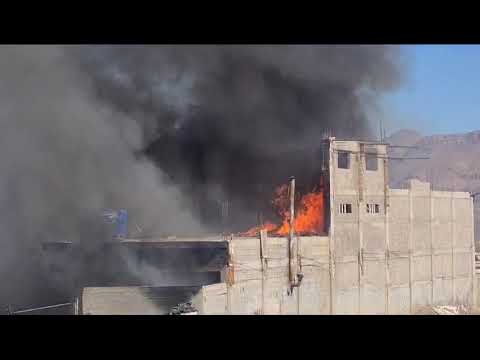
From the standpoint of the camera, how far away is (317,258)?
95.8 ft

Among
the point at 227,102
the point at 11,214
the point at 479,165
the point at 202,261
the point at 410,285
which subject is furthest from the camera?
the point at 479,165

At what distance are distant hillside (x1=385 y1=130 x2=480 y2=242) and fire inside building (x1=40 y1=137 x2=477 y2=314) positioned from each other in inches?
1892

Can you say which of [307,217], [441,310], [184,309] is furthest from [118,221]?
[441,310]

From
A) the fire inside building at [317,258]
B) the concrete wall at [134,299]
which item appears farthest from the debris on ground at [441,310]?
the concrete wall at [134,299]

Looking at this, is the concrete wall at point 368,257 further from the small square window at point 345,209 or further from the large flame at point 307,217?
the large flame at point 307,217

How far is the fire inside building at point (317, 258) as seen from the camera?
25.0m

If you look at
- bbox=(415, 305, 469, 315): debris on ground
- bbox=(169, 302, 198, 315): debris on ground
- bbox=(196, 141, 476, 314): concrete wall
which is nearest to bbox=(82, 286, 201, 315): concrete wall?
bbox=(169, 302, 198, 315): debris on ground

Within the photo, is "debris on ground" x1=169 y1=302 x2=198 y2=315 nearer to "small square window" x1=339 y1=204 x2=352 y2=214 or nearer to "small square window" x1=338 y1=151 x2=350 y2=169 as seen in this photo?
"small square window" x1=339 y1=204 x2=352 y2=214
